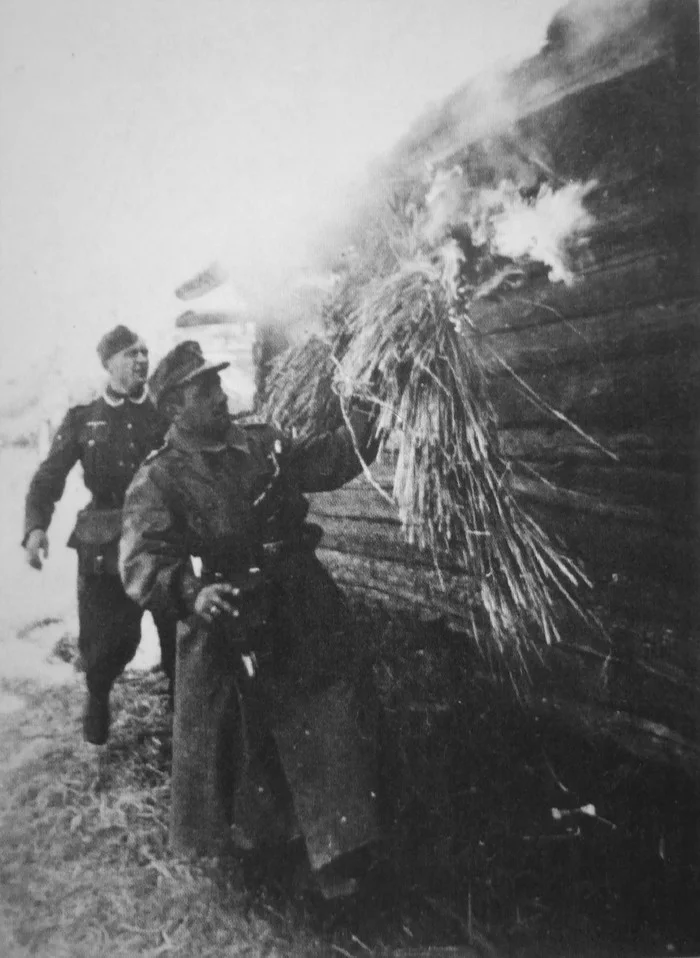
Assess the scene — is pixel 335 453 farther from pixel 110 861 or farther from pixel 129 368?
pixel 110 861

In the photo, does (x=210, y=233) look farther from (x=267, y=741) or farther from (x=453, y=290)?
(x=267, y=741)

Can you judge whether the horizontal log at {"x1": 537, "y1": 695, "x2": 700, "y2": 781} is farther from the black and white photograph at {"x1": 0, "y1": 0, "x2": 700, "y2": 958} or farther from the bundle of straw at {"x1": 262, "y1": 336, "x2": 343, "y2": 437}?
the bundle of straw at {"x1": 262, "y1": 336, "x2": 343, "y2": 437}

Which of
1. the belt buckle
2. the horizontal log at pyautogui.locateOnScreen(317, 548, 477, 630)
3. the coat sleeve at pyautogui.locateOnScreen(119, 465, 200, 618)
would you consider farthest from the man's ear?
the horizontal log at pyautogui.locateOnScreen(317, 548, 477, 630)

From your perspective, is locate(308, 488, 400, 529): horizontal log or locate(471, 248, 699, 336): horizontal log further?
locate(308, 488, 400, 529): horizontal log

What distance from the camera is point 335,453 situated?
1.48m

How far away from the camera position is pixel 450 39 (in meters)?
1.51

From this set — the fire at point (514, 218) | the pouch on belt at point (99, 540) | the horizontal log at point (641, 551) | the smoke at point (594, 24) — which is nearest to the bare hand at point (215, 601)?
the pouch on belt at point (99, 540)

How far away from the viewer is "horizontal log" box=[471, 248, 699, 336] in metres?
1.37

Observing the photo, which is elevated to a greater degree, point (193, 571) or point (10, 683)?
point (193, 571)

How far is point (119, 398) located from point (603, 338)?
1.12 m

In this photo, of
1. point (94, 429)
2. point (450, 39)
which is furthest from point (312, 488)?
point (450, 39)

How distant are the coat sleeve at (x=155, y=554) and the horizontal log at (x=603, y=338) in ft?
2.70

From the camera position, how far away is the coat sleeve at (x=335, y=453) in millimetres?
1466

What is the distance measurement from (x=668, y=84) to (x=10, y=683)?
2.05 metres
